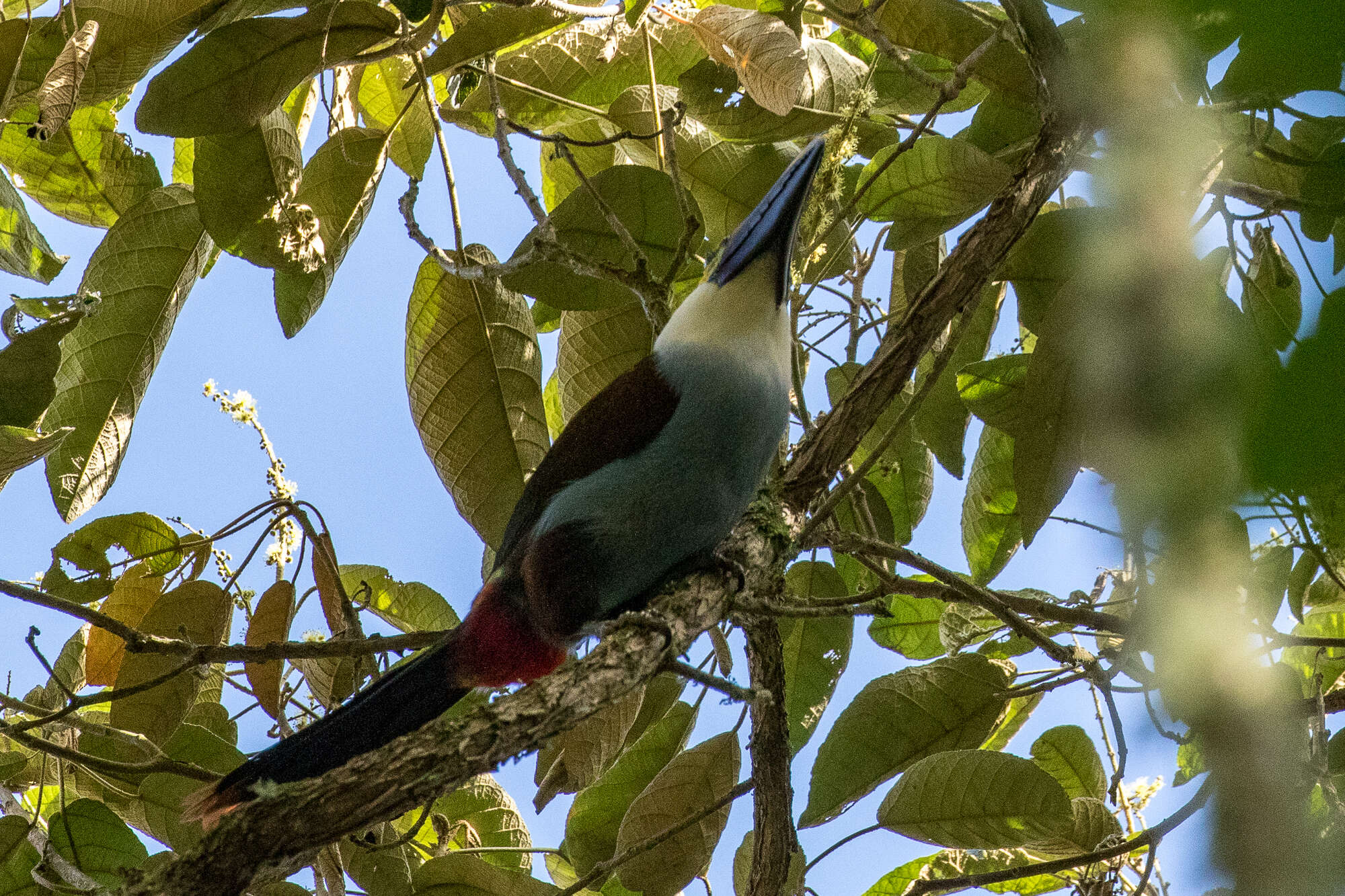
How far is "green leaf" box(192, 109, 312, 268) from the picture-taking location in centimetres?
243

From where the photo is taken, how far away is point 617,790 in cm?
275

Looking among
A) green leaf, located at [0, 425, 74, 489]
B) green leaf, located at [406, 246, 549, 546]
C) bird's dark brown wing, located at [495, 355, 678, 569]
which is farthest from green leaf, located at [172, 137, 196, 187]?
bird's dark brown wing, located at [495, 355, 678, 569]

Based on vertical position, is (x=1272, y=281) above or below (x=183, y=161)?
below

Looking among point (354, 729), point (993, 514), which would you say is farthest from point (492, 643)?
point (993, 514)

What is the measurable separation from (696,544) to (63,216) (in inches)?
83.2

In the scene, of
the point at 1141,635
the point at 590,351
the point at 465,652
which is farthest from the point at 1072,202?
the point at 1141,635

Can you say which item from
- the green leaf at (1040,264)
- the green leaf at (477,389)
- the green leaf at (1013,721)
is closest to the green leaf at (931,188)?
the green leaf at (1040,264)

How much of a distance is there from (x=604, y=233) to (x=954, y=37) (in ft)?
2.93

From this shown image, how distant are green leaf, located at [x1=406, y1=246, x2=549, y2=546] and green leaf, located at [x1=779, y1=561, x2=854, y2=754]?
730 millimetres

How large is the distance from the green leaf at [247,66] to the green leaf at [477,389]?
0.56m

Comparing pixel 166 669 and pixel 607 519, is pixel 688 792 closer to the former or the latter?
pixel 607 519

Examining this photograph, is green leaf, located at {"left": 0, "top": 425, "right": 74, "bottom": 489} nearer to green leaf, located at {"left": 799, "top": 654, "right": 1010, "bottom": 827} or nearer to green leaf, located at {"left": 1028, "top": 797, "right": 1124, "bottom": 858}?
green leaf, located at {"left": 799, "top": 654, "right": 1010, "bottom": 827}

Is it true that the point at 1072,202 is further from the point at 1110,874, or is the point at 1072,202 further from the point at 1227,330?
the point at 1227,330

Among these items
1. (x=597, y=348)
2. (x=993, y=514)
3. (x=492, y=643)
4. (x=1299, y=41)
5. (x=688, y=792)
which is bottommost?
(x=1299, y=41)
